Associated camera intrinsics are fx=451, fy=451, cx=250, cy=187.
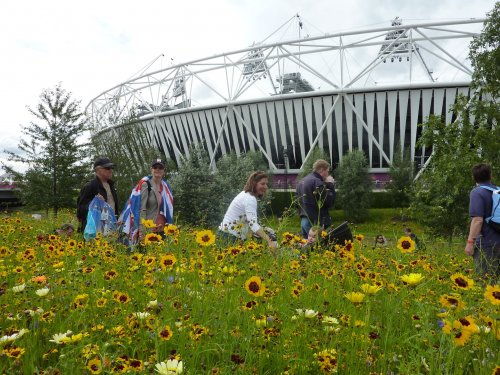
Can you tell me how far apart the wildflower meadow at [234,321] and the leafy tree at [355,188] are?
99.0 feet

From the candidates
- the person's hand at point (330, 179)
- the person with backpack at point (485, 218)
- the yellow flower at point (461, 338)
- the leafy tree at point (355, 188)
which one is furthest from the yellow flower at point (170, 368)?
the leafy tree at point (355, 188)

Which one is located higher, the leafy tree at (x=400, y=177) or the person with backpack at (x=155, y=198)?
the person with backpack at (x=155, y=198)

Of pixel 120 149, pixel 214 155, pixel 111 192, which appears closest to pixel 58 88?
pixel 120 149

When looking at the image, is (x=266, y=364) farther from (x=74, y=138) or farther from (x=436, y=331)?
(x=74, y=138)

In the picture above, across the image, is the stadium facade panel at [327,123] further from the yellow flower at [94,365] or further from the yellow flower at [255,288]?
the yellow flower at [94,365]

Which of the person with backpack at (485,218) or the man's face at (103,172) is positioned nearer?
the person with backpack at (485,218)

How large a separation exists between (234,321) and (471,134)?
490 inches

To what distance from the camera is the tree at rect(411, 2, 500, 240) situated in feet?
37.9

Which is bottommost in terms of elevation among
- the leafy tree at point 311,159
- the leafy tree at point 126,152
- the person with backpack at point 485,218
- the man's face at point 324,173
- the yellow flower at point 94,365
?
the leafy tree at point 311,159

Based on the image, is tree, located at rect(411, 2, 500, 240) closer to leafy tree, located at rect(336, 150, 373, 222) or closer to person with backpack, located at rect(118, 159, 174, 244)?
A: person with backpack, located at rect(118, 159, 174, 244)

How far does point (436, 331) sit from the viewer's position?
69.1 inches

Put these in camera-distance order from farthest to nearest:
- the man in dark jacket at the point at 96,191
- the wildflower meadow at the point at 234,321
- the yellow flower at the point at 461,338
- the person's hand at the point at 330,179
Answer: the person's hand at the point at 330,179 < the man in dark jacket at the point at 96,191 < the wildflower meadow at the point at 234,321 < the yellow flower at the point at 461,338

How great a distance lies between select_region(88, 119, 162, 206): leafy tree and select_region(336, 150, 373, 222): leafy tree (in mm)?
17217

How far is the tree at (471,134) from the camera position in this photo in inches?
455
